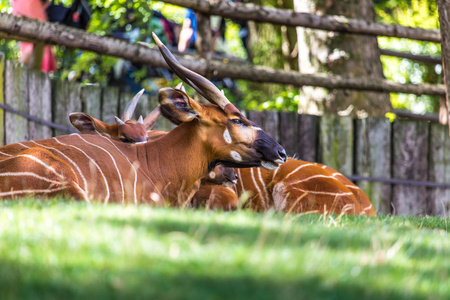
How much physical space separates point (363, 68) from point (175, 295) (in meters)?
7.89

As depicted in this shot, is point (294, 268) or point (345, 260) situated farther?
point (345, 260)

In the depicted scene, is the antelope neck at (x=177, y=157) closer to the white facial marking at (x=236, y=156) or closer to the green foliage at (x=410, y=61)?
the white facial marking at (x=236, y=156)

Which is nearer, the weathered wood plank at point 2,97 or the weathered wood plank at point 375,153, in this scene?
the weathered wood plank at point 2,97

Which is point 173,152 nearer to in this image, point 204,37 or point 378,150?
point 204,37

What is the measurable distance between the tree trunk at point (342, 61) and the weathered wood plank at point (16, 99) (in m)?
4.29

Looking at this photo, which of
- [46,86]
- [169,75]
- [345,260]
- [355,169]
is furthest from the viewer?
[169,75]

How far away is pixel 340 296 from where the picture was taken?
6.59 ft

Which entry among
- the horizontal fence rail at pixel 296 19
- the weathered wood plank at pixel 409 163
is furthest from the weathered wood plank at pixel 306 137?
the horizontal fence rail at pixel 296 19

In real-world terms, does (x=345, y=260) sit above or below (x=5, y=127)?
below

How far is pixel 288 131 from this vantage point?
7789 mm

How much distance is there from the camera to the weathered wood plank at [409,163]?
7973mm

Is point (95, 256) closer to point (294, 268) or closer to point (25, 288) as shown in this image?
point (25, 288)

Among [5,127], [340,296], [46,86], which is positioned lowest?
[340,296]

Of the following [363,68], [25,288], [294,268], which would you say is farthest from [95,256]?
[363,68]
